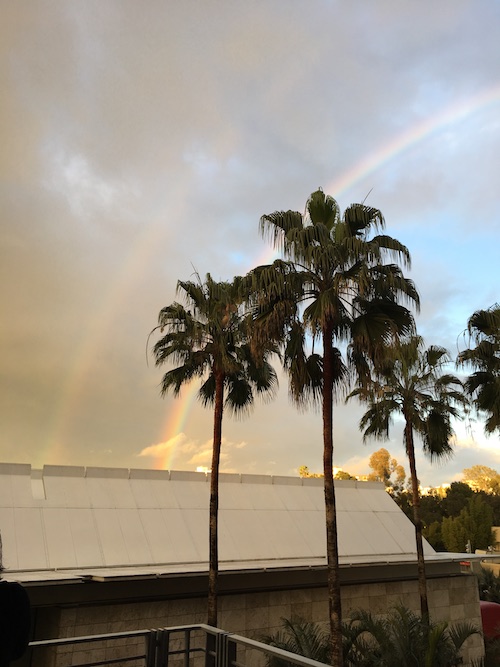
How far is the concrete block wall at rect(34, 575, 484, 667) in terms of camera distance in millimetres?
12742

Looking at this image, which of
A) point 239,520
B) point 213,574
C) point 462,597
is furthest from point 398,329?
point 462,597

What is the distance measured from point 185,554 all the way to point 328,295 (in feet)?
30.0

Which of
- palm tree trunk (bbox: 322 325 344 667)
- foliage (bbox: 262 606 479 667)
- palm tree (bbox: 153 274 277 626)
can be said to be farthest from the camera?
palm tree (bbox: 153 274 277 626)

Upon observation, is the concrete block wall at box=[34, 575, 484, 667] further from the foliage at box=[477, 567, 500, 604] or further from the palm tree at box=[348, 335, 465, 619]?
the foliage at box=[477, 567, 500, 604]

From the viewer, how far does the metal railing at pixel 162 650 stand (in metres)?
5.32

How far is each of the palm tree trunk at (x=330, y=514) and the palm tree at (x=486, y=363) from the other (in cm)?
745

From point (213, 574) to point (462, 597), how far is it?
1260cm

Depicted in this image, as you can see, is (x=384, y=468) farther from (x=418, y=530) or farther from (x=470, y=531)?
(x=418, y=530)

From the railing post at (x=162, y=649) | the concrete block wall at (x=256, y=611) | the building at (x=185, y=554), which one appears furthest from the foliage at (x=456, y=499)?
the railing post at (x=162, y=649)

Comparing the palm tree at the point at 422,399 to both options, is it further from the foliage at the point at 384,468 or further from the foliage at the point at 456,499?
the foliage at the point at 384,468

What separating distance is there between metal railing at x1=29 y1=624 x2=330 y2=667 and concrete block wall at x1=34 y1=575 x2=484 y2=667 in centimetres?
5

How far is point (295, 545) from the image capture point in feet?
61.1

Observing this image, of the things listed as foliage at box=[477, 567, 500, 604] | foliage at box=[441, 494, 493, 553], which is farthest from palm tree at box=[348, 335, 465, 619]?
foliage at box=[441, 494, 493, 553]

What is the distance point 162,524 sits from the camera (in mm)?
16859
